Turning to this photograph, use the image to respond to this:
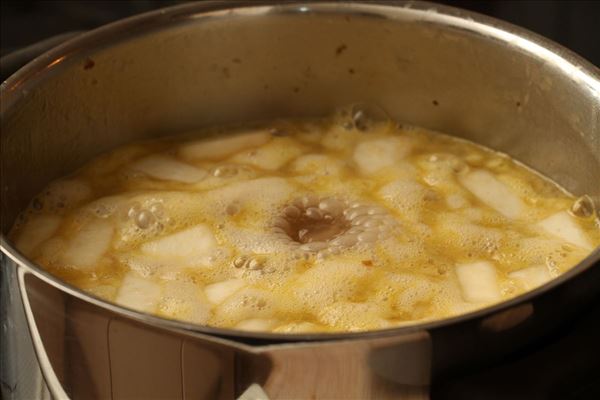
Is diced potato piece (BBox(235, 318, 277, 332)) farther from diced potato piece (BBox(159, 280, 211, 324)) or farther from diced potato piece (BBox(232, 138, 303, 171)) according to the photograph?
diced potato piece (BBox(232, 138, 303, 171))

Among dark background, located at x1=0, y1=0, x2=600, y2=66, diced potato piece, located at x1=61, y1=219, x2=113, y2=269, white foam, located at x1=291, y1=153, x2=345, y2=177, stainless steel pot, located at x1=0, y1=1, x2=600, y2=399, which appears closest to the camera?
stainless steel pot, located at x1=0, y1=1, x2=600, y2=399

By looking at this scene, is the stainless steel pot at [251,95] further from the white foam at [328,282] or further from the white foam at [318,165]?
the white foam at [328,282]

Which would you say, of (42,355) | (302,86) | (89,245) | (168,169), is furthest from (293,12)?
(42,355)

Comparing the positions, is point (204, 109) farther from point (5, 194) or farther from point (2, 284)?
point (2, 284)

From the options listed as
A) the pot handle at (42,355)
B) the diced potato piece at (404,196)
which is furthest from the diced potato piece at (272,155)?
the pot handle at (42,355)

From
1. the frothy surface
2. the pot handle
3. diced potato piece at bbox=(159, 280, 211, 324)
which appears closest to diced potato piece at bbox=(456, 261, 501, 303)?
the frothy surface

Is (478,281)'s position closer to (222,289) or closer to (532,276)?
(532,276)
